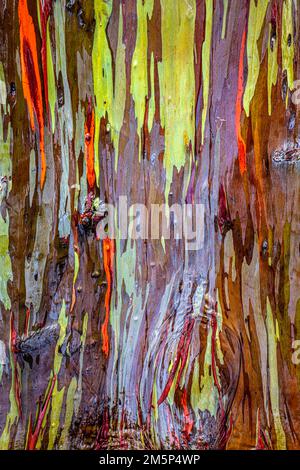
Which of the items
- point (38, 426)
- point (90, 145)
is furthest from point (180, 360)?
point (90, 145)

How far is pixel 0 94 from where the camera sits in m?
1.07

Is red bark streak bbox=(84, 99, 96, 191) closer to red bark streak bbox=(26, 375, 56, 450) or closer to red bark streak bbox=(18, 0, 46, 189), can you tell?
red bark streak bbox=(18, 0, 46, 189)

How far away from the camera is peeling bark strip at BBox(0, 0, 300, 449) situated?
42.8 inches

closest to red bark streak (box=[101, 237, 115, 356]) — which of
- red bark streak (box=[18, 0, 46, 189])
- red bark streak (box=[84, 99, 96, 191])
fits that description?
red bark streak (box=[84, 99, 96, 191])

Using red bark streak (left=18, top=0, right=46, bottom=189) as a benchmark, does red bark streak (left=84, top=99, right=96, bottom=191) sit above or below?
below

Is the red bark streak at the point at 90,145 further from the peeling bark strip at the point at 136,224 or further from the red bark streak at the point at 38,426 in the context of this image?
the red bark streak at the point at 38,426

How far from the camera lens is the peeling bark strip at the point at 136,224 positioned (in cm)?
109

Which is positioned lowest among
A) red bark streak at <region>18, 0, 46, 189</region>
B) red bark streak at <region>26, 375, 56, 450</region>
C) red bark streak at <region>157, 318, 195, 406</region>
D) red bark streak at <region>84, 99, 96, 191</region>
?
red bark streak at <region>26, 375, 56, 450</region>

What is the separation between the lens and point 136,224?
1118mm

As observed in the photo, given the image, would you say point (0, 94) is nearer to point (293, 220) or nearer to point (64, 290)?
point (64, 290)

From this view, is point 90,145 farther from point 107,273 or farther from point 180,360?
point 180,360

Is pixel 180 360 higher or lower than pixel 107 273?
lower

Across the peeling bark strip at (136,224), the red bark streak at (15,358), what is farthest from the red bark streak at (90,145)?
the red bark streak at (15,358)

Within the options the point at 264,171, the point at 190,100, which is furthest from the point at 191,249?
the point at 190,100
